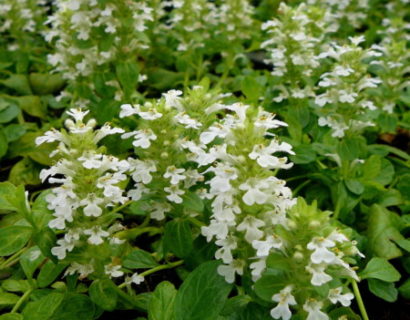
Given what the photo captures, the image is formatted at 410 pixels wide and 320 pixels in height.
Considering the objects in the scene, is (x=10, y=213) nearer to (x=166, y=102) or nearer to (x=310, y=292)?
(x=166, y=102)

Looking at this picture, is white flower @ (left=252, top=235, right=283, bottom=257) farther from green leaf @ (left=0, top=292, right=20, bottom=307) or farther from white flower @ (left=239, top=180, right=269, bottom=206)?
green leaf @ (left=0, top=292, right=20, bottom=307)

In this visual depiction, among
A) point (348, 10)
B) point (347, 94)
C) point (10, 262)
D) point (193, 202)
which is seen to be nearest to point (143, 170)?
point (193, 202)

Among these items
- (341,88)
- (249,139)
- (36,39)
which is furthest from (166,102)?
(36,39)

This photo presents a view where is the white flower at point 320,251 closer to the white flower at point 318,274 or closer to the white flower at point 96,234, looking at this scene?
the white flower at point 318,274

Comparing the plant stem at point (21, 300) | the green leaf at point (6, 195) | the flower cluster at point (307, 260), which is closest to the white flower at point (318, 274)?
the flower cluster at point (307, 260)

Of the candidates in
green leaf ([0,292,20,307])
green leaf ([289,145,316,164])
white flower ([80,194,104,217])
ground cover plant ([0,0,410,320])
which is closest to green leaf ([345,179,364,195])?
ground cover plant ([0,0,410,320])
